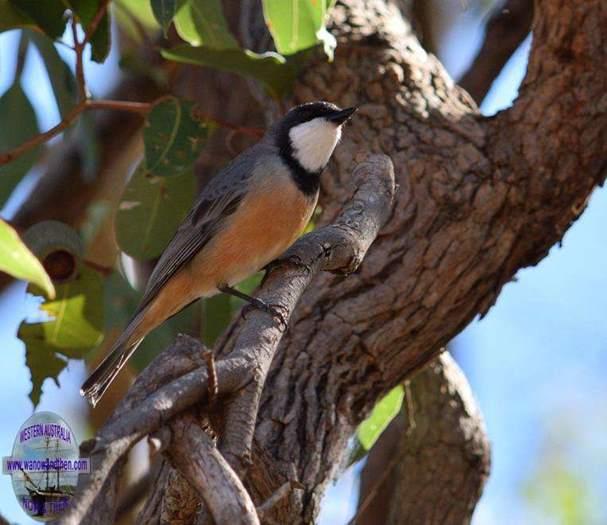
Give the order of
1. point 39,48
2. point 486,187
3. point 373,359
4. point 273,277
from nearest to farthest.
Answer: point 273,277 < point 373,359 < point 486,187 < point 39,48

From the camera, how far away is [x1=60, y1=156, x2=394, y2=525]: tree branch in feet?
7.22

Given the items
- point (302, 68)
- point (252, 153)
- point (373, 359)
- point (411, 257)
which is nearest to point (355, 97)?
point (302, 68)

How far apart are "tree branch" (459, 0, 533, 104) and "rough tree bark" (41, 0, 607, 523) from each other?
1.16 metres

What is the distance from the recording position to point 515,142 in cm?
483

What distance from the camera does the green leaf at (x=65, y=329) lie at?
4875 millimetres

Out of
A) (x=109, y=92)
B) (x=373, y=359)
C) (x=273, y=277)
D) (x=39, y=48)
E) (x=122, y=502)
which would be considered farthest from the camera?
(x=109, y=92)

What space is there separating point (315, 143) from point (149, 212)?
3.04ft

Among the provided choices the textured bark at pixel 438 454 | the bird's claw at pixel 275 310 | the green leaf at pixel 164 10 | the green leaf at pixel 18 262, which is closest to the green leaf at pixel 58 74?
the green leaf at pixel 164 10

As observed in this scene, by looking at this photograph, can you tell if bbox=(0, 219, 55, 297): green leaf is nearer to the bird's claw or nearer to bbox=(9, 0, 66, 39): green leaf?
the bird's claw

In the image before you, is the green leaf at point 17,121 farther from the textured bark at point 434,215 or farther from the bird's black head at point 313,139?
the textured bark at point 434,215

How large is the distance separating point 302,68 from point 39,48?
1.23 m

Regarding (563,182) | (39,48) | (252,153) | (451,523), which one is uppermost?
(39,48)

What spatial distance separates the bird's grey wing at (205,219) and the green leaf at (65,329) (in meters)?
0.32

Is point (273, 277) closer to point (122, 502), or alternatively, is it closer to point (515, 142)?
point (515, 142)
